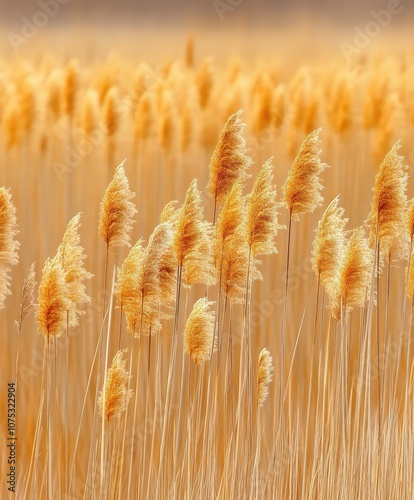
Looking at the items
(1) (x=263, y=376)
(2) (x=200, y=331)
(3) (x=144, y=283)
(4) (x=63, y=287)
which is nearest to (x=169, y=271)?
(3) (x=144, y=283)

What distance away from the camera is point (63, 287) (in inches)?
80.0

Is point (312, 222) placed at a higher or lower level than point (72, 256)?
higher

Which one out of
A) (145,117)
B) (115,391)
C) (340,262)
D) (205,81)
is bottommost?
(115,391)

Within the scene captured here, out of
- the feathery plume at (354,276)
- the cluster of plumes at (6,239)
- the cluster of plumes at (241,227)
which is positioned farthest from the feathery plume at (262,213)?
the cluster of plumes at (6,239)

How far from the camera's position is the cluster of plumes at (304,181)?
2092 millimetres

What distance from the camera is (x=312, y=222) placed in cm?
220

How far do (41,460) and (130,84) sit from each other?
3.93 ft

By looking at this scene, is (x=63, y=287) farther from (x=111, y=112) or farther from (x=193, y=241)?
(x=111, y=112)

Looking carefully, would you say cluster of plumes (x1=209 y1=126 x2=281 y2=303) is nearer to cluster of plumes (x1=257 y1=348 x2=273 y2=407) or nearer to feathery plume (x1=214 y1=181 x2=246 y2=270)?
feathery plume (x1=214 y1=181 x2=246 y2=270)

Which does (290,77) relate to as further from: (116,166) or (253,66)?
(116,166)

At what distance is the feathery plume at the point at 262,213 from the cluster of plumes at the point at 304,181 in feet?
0.19

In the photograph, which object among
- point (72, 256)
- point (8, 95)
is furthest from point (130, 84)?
point (72, 256)

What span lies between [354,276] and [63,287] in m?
0.87

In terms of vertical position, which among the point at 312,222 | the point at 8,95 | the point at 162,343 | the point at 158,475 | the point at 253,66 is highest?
the point at 253,66
